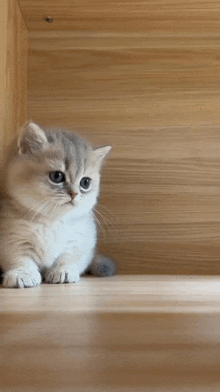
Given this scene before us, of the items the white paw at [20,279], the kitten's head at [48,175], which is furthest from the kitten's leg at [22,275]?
the kitten's head at [48,175]

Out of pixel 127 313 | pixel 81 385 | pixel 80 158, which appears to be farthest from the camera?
pixel 80 158

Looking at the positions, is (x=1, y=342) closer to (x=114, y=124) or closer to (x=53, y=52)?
(x=114, y=124)

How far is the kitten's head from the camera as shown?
1253mm

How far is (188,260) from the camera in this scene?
1568 mm

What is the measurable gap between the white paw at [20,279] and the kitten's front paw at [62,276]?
0.23 ft

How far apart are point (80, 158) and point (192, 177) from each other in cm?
48

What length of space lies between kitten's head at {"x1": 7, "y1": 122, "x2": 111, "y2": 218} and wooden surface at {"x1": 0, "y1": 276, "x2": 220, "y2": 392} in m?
0.45


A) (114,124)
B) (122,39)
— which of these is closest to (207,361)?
(114,124)

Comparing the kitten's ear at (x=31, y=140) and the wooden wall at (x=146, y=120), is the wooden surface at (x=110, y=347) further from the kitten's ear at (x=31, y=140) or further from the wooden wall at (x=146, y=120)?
the wooden wall at (x=146, y=120)

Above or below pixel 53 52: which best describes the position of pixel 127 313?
below

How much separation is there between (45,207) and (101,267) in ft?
0.98

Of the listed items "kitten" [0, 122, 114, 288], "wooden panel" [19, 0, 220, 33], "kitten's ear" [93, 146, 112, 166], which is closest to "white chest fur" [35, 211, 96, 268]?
"kitten" [0, 122, 114, 288]

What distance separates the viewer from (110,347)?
0.62 meters

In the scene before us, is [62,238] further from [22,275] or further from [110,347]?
[110,347]
